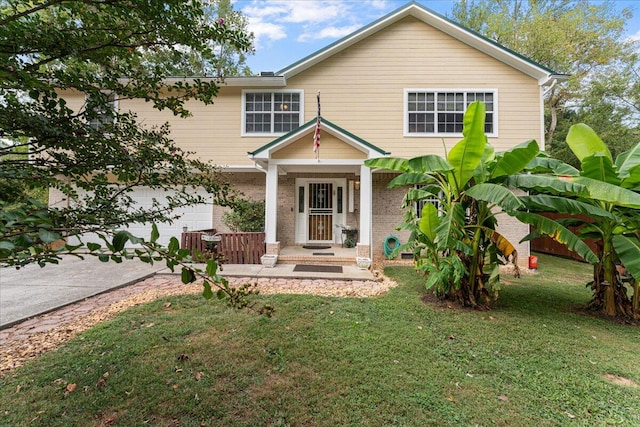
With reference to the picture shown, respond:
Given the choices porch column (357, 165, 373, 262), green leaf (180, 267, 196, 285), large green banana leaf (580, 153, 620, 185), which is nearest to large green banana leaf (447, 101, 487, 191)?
large green banana leaf (580, 153, 620, 185)

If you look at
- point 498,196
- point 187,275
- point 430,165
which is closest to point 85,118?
point 187,275

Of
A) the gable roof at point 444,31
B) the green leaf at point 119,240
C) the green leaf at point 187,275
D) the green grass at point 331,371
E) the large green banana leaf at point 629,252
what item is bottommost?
the green grass at point 331,371

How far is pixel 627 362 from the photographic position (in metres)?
3.83

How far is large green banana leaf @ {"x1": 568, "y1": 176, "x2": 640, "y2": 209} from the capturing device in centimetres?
413

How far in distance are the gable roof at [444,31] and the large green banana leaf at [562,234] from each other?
8227 mm

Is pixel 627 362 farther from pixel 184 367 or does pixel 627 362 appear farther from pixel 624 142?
pixel 624 142

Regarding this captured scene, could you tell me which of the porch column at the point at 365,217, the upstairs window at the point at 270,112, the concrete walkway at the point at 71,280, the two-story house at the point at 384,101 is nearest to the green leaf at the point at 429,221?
the concrete walkway at the point at 71,280

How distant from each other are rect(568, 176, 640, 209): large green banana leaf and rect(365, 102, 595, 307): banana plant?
26cm

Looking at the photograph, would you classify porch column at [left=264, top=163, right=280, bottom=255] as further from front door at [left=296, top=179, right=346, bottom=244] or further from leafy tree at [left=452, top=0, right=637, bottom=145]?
leafy tree at [left=452, top=0, right=637, bottom=145]

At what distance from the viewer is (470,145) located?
16.3 feet

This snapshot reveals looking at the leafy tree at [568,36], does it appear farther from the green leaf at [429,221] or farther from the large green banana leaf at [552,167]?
the green leaf at [429,221]

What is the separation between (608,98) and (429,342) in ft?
78.6

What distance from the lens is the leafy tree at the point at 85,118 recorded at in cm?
141

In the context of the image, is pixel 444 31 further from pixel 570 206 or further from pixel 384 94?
pixel 570 206
